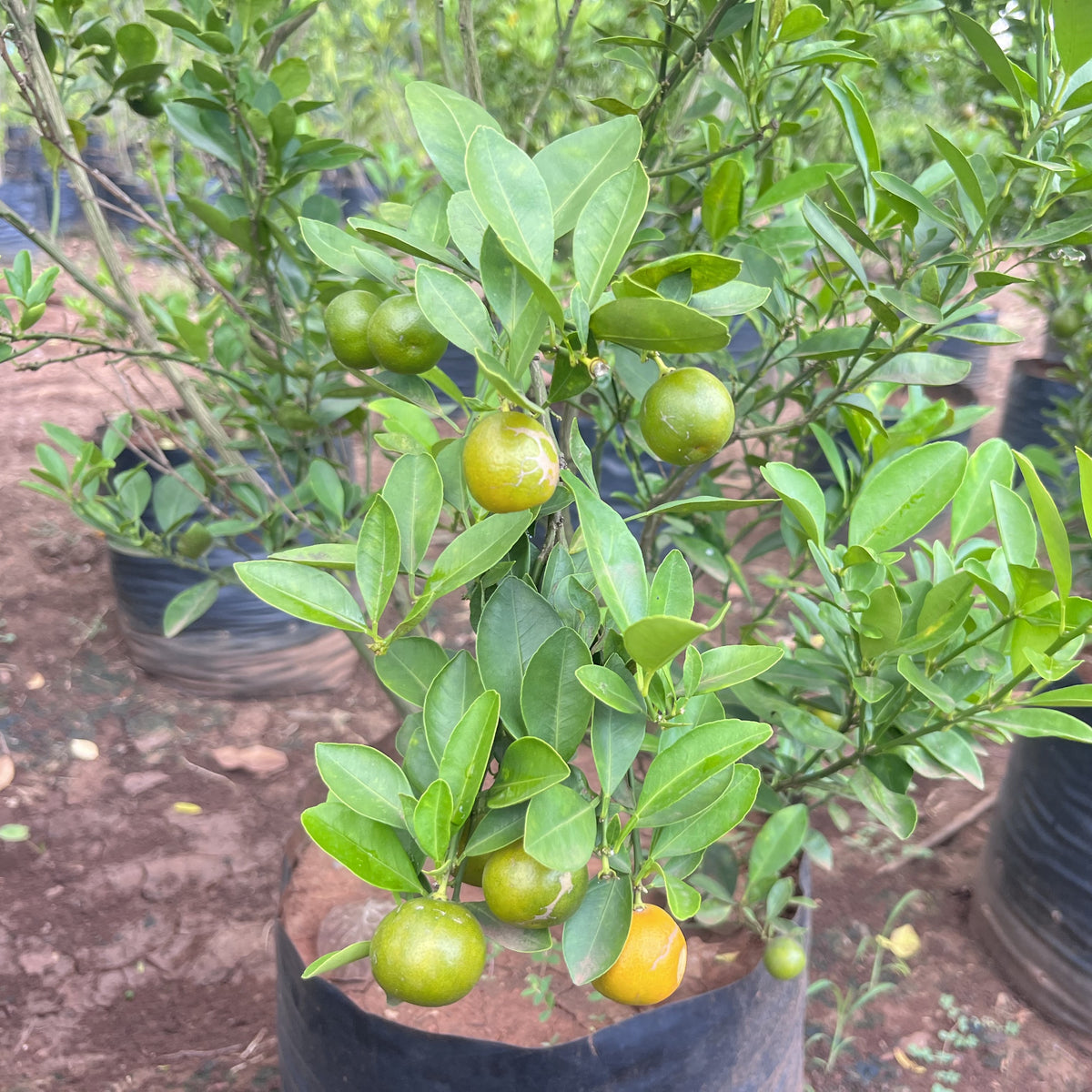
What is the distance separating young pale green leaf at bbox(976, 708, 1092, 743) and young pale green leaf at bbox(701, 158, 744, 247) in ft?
1.75

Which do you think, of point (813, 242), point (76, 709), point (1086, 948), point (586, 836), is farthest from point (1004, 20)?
point (76, 709)

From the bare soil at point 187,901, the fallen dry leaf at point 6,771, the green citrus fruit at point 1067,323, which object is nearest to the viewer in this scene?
the bare soil at point 187,901

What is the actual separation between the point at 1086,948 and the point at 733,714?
930 mm

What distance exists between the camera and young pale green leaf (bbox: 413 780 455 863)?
521 millimetres

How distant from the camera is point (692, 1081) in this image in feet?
3.03

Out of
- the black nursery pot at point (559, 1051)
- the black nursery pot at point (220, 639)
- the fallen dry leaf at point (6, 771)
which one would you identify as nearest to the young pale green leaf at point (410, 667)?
the black nursery pot at point (559, 1051)

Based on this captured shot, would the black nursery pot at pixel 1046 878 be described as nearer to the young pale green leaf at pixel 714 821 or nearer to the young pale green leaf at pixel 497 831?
the young pale green leaf at pixel 714 821

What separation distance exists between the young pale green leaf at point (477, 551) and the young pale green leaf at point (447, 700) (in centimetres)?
6

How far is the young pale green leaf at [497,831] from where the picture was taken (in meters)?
0.57

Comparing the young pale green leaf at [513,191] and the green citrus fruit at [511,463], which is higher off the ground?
the young pale green leaf at [513,191]

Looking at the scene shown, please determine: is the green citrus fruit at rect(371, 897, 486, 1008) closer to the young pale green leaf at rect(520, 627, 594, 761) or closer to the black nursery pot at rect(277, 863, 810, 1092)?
the young pale green leaf at rect(520, 627, 594, 761)

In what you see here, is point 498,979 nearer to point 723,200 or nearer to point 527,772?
point 527,772

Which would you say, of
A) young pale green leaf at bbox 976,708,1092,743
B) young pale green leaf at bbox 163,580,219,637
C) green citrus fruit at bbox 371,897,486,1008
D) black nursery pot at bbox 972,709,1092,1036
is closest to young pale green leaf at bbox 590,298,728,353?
green citrus fruit at bbox 371,897,486,1008

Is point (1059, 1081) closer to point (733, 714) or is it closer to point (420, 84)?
point (733, 714)
